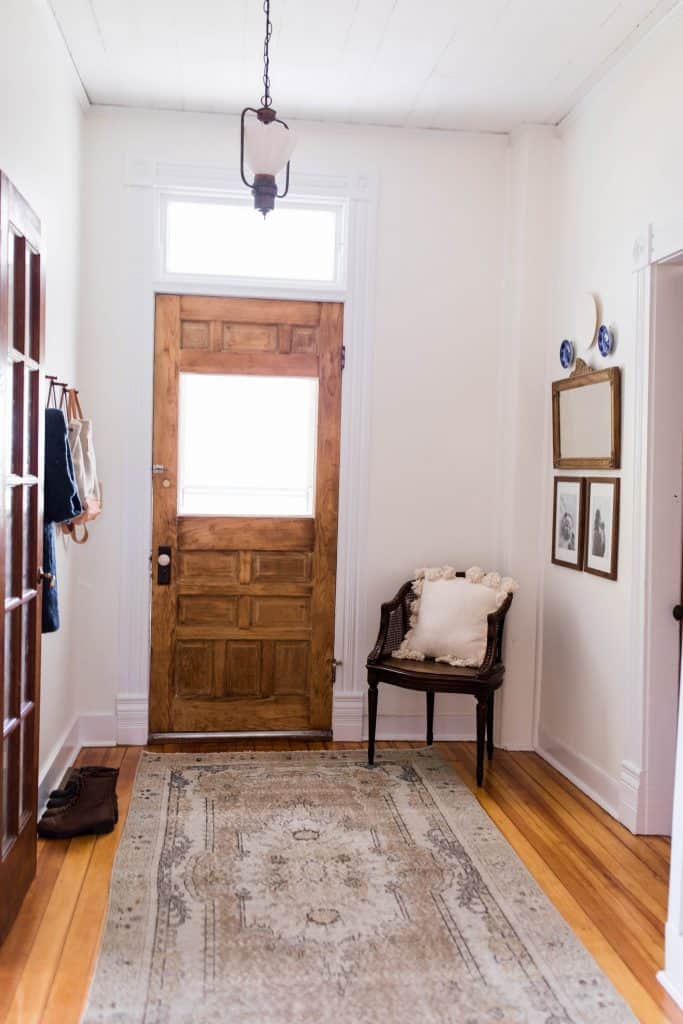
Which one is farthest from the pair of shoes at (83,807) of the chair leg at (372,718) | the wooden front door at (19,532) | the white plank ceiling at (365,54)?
the white plank ceiling at (365,54)

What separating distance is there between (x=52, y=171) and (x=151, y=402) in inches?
47.4

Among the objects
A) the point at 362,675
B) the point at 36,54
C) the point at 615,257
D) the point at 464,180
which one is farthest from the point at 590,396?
the point at 36,54

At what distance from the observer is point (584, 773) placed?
4.07 meters

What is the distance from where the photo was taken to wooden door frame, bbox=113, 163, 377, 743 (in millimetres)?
4496

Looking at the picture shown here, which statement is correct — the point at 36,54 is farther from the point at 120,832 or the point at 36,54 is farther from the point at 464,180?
the point at 120,832

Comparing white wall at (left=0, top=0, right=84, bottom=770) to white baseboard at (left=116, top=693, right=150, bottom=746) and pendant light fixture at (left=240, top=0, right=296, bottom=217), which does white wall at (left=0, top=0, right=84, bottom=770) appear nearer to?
white baseboard at (left=116, top=693, right=150, bottom=746)

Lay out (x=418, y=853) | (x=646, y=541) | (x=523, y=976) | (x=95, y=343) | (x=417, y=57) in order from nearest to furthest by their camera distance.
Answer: (x=523, y=976) → (x=418, y=853) → (x=646, y=541) → (x=417, y=57) → (x=95, y=343)

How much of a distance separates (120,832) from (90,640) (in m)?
1.32

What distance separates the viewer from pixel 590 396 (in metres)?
4.05

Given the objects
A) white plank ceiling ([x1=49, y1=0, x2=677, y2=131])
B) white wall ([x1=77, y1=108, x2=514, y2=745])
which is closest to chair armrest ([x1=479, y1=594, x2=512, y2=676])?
white wall ([x1=77, y1=108, x2=514, y2=745])

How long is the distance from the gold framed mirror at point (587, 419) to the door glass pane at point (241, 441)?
121 centimetres

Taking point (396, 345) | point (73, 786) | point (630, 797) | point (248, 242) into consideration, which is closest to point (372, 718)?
point (630, 797)

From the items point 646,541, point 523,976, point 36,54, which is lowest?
point 523,976

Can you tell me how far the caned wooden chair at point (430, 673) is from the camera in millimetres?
4059
